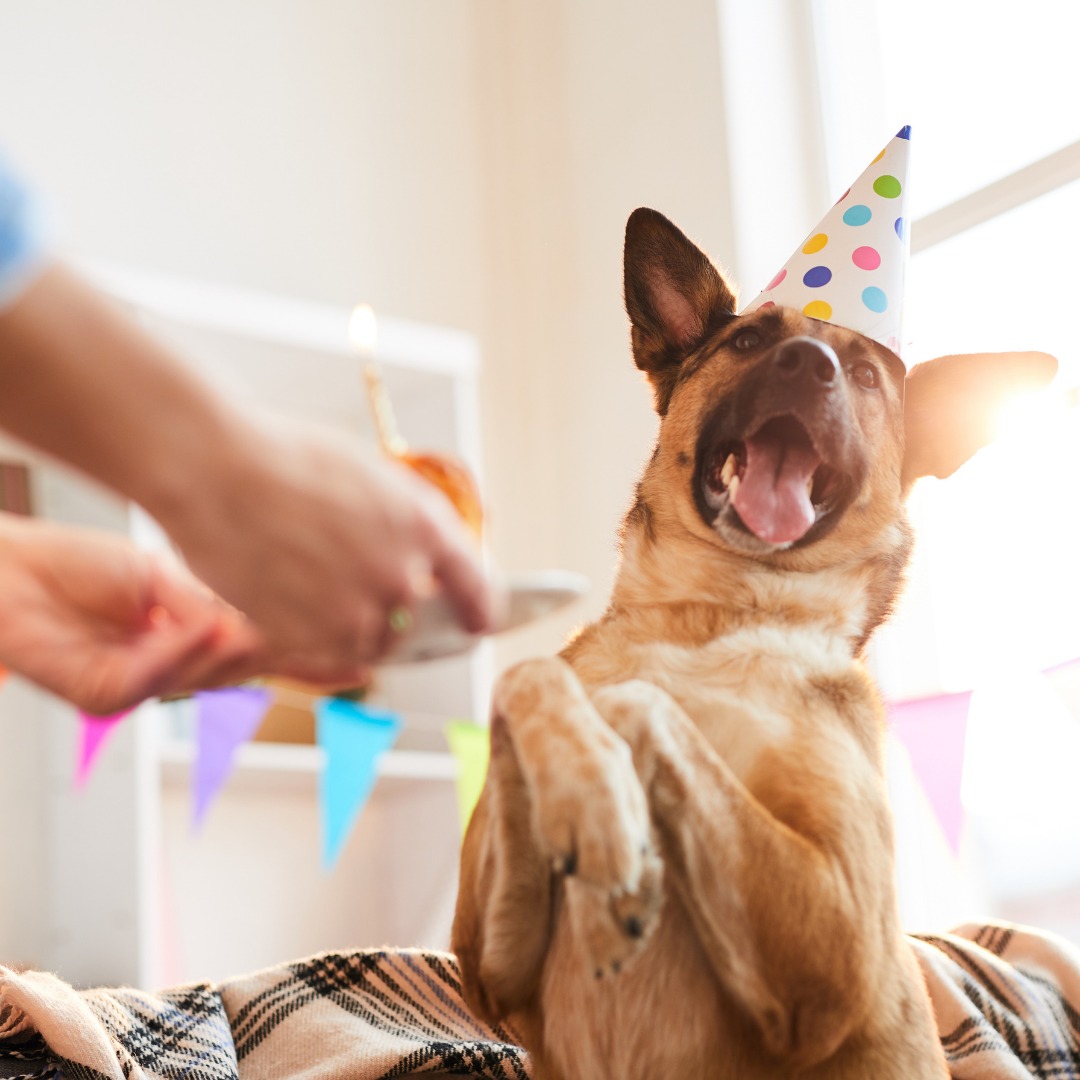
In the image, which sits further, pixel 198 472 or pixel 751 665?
pixel 751 665

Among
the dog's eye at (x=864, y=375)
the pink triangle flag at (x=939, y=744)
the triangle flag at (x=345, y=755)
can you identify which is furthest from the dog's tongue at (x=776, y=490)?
the triangle flag at (x=345, y=755)

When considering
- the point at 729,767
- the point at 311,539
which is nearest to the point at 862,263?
the point at 729,767

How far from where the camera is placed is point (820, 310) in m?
1.09

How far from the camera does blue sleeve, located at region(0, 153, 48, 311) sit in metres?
0.47

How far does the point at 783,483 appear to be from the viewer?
98cm

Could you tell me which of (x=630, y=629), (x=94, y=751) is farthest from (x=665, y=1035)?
(x=94, y=751)

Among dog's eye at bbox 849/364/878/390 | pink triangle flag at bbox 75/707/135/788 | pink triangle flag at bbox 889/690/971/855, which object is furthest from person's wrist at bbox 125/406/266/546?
pink triangle flag at bbox 75/707/135/788

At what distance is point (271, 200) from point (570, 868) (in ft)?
8.95

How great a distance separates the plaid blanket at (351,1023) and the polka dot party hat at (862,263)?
2.19 feet

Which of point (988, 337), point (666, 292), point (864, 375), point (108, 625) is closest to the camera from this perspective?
point (108, 625)

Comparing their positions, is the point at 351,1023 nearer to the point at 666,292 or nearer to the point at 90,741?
the point at 666,292

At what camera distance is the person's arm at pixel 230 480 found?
0.52m

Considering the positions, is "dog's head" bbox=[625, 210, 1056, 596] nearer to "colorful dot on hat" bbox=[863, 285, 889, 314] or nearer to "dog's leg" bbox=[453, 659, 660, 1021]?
"colorful dot on hat" bbox=[863, 285, 889, 314]

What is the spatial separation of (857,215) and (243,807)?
7.20 feet
